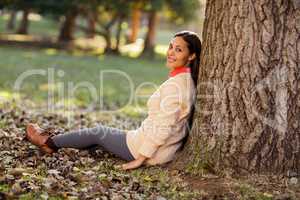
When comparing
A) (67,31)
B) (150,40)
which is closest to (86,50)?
(67,31)

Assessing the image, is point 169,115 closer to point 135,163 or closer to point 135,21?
point 135,163

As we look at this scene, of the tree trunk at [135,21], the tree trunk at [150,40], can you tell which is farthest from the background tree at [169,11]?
the tree trunk at [135,21]

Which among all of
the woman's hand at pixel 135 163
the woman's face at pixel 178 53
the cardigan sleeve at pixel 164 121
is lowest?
the woman's hand at pixel 135 163

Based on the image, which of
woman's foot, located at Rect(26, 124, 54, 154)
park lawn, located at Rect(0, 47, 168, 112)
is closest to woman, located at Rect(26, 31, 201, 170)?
woman's foot, located at Rect(26, 124, 54, 154)

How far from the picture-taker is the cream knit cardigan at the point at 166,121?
242 inches

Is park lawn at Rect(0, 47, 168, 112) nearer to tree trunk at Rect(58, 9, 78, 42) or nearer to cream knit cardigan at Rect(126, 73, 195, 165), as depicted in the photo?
cream knit cardigan at Rect(126, 73, 195, 165)

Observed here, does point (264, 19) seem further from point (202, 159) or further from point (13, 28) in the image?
point (13, 28)

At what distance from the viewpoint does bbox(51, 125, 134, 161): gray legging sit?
6574mm

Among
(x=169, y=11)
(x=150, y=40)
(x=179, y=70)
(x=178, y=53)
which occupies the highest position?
(x=169, y=11)

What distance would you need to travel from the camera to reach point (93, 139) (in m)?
6.70

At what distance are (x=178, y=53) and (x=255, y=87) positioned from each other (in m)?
1.06

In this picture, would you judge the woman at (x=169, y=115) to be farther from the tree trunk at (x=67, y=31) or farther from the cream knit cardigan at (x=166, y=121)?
the tree trunk at (x=67, y=31)

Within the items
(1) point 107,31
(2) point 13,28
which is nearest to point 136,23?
(1) point 107,31

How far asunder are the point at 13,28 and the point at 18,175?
37.5 m
